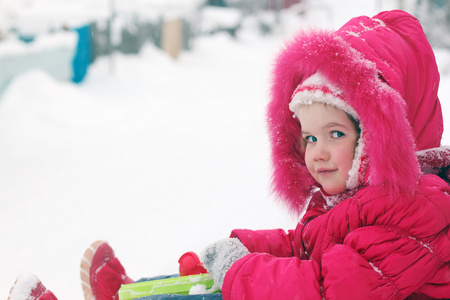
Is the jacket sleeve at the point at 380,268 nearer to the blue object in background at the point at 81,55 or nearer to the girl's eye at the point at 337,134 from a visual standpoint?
the girl's eye at the point at 337,134

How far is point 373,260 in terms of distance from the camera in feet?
3.37

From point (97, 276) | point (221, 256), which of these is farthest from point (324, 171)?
point (97, 276)

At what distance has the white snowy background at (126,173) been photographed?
7.11ft

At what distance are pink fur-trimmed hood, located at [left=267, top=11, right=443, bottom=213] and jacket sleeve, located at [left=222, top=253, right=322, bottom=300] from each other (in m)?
0.30

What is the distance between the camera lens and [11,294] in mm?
1239

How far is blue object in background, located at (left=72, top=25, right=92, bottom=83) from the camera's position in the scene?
647 cm

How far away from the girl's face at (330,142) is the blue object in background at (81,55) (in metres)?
5.90

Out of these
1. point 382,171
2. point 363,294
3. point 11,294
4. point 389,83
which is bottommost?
point 11,294

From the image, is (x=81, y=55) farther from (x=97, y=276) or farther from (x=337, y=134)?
(x=337, y=134)

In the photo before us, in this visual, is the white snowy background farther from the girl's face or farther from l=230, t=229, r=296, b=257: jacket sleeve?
the girl's face

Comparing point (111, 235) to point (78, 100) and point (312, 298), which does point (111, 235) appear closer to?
point (312, 298)

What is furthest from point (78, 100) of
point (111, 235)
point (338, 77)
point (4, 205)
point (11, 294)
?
point (338, 77)

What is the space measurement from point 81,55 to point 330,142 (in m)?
6.33

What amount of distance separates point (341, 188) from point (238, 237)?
1.42ft
